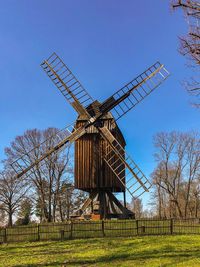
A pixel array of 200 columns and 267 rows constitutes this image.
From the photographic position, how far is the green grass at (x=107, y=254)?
33.8 feet

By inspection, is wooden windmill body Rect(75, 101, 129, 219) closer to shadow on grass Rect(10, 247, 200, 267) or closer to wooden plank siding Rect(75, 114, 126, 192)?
wooden plank siding Rect(75, 114, 126, 192)

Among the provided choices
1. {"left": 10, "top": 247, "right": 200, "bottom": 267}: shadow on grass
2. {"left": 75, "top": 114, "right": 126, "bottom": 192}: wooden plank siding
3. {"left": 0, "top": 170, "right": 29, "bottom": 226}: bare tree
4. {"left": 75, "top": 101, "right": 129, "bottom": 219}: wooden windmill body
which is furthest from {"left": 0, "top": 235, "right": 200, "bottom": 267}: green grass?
{"left": 0, "top": 170, "right": 29, "bottom": 226}: bare tree

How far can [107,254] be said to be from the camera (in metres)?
11.9

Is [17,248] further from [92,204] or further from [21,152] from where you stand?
[21,152]

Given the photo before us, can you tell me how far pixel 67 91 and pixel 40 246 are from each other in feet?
39.4

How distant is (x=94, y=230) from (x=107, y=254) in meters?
6.31

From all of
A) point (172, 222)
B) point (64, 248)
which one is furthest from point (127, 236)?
point (64, 248)

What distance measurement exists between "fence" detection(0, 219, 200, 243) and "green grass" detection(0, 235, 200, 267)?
64.7 inches

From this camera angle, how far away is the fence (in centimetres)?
1770

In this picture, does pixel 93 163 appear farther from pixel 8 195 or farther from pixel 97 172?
pixel 8 195

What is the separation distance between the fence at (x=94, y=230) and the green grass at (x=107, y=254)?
164 cm

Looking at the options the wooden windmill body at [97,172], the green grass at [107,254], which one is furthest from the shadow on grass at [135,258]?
the wooden windmill body at [97,172]

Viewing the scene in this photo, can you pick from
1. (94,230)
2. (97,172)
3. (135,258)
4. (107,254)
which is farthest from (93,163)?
(135,258)

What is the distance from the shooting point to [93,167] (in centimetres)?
2345
